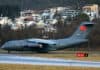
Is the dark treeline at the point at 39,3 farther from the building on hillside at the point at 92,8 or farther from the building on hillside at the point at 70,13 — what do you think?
the building on hillside at the point at 92,8

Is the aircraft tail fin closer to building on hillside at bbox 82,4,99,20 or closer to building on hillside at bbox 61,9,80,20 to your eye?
building on hillside at bbox 61,9,80,20

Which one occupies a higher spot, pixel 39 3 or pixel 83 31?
pixel 39 3

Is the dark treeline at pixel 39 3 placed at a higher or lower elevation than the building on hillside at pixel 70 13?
Result: higher

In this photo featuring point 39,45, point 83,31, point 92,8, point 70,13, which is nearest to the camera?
point 39,45

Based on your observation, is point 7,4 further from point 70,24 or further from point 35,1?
point 70,24

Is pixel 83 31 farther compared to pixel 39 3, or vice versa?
pixel 39 3

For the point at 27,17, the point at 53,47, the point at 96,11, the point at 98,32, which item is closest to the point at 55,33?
the point at 98,32

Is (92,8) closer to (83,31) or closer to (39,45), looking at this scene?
(83,31)

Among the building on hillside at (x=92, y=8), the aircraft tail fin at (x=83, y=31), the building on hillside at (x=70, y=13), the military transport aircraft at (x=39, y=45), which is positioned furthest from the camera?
the building on hillside at (x=92, y=8)

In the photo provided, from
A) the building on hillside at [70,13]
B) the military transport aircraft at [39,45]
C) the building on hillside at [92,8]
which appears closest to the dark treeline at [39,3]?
the building on hillside at [70,13]

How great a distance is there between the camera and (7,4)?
80000mm

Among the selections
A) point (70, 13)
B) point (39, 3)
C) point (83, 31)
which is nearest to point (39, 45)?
point (83, 31)

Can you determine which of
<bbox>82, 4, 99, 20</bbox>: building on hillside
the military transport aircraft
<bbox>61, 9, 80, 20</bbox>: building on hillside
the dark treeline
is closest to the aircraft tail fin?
the military transport aircraft

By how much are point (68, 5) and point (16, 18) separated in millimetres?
14210
